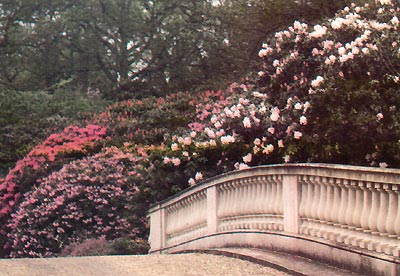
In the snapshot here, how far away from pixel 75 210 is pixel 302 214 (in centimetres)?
814

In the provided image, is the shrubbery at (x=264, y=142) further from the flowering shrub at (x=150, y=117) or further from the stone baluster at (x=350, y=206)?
the stone baluster at (x=350, y=206)

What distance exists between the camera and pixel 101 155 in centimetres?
1891

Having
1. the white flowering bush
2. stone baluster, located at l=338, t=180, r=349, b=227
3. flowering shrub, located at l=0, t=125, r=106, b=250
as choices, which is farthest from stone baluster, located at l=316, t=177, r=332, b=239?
flowering shrub, located at l=0, t=125, r=106, b=250

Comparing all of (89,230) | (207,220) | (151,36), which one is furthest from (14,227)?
(151,36)

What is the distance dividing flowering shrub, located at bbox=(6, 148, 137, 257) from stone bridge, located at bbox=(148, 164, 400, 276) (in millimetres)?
3552

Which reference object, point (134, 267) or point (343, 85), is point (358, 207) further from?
point (343, 85)

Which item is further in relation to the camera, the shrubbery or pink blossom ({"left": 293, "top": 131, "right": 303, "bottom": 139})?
pink blossom ({"left": 293, "top": 131, "right": 303, "bottom": 139})

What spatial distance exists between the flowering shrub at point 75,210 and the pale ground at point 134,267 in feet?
19.1

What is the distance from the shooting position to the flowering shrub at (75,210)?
16047 mm

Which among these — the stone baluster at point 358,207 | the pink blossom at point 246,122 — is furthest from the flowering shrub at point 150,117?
the stone baluster at point 358,207

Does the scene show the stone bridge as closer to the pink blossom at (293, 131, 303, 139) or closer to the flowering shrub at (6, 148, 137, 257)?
the pink blossom at (293, 131, 303, 139)

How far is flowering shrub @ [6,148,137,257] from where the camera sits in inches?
632

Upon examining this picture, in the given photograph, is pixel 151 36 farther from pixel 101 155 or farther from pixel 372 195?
pixel 372 195

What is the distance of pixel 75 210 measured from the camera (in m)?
16.4
